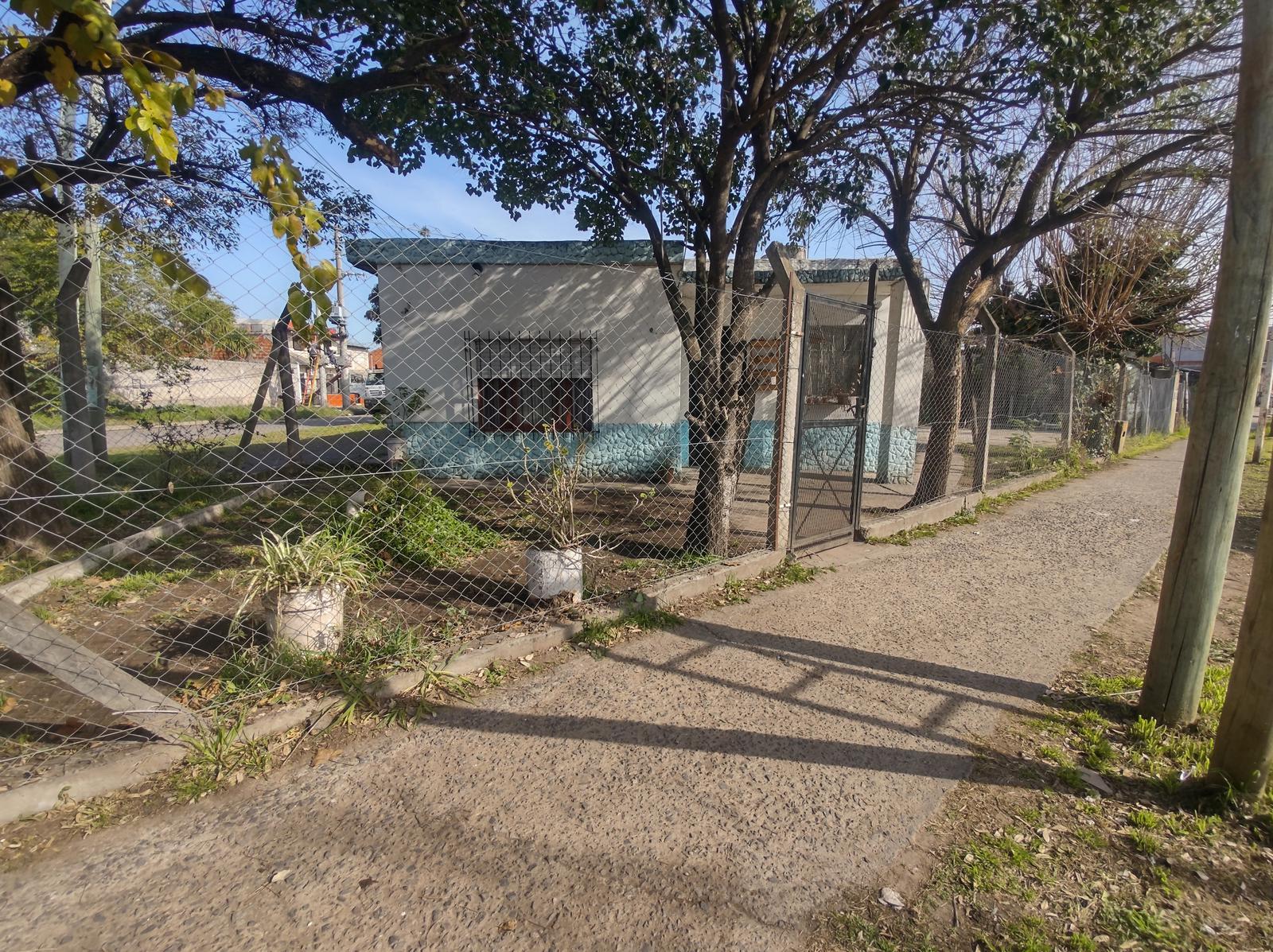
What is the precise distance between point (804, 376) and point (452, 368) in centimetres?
552

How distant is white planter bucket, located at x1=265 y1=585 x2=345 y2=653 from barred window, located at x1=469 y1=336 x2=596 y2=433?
5819 mm

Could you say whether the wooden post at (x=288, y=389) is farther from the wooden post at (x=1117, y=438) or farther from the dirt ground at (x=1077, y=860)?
the wooden post at (x=1117, y=438)

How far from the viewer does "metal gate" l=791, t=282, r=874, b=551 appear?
517cm

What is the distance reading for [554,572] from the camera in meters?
4.04

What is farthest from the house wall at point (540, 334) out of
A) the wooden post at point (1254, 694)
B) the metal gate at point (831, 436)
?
the wooden post at point (1254, 694)

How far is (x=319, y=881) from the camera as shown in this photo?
6.54ft

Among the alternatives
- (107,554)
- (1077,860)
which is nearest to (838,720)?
(1077,860)

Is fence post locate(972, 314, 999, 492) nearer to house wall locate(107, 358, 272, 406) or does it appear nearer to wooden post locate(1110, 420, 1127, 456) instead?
wooden post locate(1110, 420, 1127, 456)

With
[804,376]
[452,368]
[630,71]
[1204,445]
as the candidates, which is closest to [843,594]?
[804,376]

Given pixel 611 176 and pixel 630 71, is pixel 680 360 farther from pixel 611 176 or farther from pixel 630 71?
pixel 630 71

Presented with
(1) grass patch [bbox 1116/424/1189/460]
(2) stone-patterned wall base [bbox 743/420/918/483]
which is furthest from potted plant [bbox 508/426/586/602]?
(1) grass patch [bbox 1116/424/1189/460]

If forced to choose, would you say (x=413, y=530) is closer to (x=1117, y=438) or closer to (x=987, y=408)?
(x=987, y=408)

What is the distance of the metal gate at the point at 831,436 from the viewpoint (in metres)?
5.17

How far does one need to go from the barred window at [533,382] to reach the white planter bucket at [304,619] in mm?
5819
